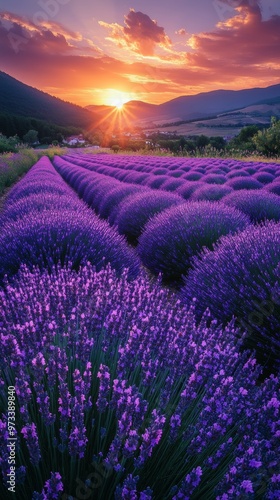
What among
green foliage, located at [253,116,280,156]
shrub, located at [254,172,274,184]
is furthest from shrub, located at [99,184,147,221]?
green foliage, located at [253,116,280,156]

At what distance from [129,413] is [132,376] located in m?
0.51

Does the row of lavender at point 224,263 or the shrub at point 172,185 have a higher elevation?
the row of lavender at point 224,263

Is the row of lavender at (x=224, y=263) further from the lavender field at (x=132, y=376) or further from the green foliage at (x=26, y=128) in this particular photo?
the green foliage at (x=26, y=128)

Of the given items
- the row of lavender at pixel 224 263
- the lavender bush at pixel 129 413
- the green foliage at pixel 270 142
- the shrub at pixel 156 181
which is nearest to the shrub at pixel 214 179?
the shrub at pixel 156 181

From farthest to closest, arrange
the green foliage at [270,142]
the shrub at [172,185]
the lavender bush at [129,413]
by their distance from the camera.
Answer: the green foliage at [270,142]
the shrub at [172,185]
the lavender bush at [129,413]

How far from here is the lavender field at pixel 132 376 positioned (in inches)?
44.3

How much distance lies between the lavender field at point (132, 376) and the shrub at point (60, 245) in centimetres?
1

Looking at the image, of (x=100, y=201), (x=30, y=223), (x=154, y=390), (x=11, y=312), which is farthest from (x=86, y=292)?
(x=100, y=201)

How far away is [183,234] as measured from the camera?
4.73 meters

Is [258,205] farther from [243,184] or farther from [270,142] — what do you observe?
[270,142]

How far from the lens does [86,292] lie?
7.08 ft

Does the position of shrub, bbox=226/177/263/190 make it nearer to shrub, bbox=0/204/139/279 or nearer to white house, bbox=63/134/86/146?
shrub, bbox=0/204/139/279

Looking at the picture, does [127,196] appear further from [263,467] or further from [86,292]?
[263,467]

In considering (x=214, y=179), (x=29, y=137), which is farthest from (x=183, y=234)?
(x=29, y=137)
